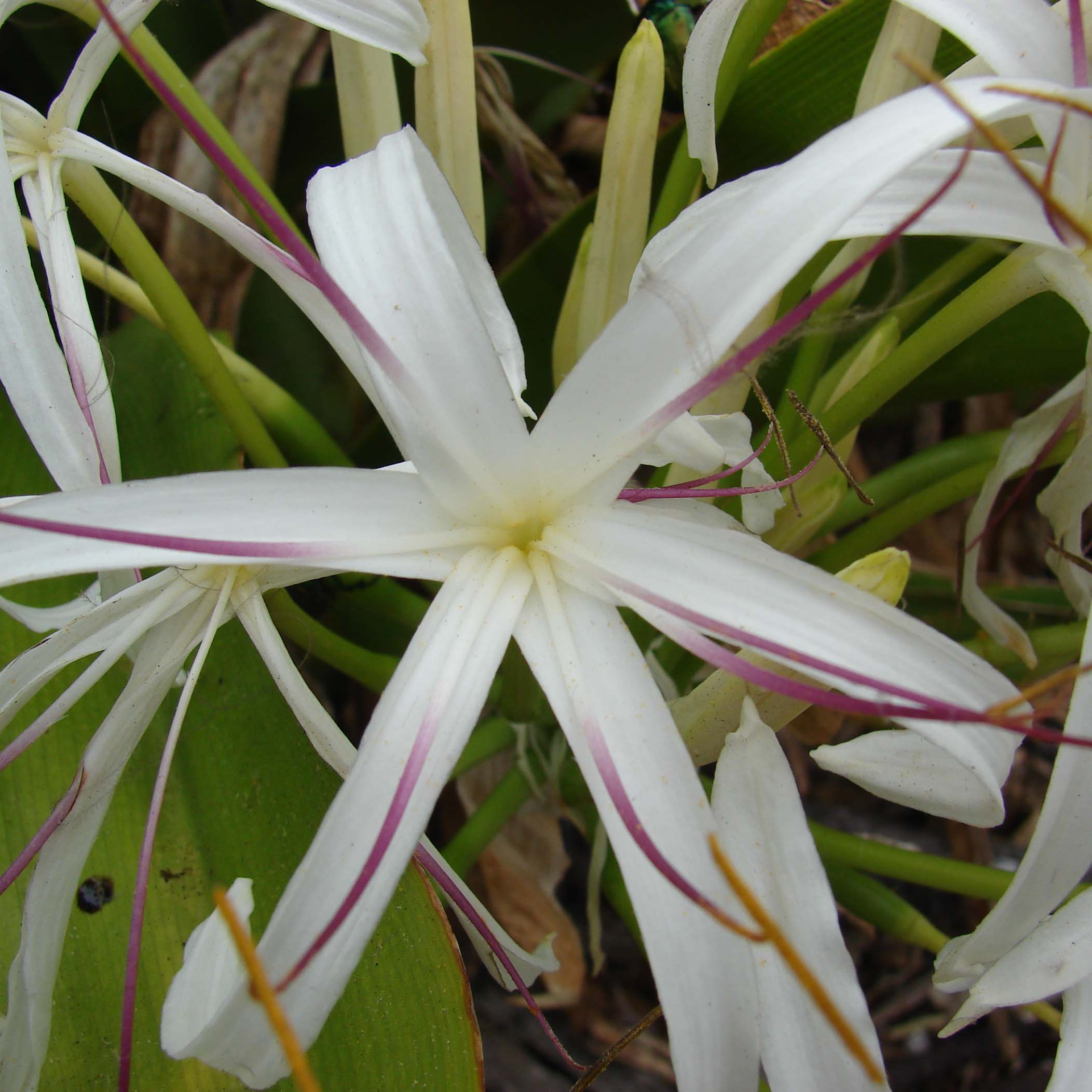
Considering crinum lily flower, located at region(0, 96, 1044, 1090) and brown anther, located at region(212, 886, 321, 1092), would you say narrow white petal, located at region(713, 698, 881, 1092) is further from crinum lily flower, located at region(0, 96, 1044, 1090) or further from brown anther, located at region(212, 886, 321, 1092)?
brown anther, located at region(212, 886, 321, 1092)

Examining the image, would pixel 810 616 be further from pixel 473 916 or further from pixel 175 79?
pixel 175 79

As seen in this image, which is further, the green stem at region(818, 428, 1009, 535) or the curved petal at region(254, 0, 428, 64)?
the green stem at region(818, 428, 1009, 535)

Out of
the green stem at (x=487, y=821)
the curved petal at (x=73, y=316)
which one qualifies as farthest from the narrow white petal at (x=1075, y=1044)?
the curved petal at (x=73, y=316)

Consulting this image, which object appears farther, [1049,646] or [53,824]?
[1049,646]

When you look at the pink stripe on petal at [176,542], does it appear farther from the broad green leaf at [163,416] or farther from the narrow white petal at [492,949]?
the broad green leaf at [163,416]

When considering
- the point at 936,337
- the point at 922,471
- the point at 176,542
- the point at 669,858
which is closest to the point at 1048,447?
the point at 936,337

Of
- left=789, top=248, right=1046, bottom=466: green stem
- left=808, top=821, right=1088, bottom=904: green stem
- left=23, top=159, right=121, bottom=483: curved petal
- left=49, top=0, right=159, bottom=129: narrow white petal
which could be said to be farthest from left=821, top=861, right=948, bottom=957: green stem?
left=49, top=0, right=159, bottom=129: narrow white petal
